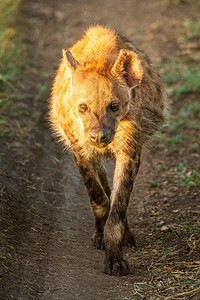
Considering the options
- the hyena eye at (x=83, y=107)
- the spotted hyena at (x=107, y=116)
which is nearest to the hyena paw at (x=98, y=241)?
the spotted hyena at (x=107, y=116)

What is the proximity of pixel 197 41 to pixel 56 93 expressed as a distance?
532cm

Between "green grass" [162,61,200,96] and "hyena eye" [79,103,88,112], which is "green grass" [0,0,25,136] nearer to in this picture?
"hyena eye" [79,103,88,112]

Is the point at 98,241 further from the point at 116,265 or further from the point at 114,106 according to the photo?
the point at 114,106

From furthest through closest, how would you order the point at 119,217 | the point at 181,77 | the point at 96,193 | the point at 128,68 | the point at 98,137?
the point at 181,77, the point at 96,193, the point at 119,217, the point at 128,68, the point at 98,137

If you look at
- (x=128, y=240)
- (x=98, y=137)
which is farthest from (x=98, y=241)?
(x=98, y=137)

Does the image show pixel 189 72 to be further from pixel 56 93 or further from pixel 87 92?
pixel 87 92

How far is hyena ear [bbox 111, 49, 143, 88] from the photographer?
3.42 meters

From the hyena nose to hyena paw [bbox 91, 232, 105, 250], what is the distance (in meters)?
1.04

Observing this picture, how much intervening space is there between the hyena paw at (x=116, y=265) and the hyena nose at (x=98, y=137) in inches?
35.0

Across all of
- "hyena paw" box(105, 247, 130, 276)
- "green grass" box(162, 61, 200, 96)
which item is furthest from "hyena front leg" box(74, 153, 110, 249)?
"green grass" box(162, 61, 200, 96)

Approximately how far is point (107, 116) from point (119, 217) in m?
0.82

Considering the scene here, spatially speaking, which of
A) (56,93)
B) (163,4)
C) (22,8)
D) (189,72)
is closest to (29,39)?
(22,8)

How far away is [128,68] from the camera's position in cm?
347

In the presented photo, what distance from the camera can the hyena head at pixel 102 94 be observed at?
3.29m
